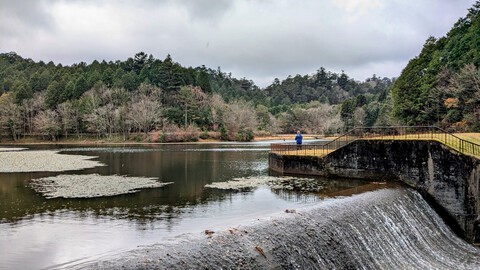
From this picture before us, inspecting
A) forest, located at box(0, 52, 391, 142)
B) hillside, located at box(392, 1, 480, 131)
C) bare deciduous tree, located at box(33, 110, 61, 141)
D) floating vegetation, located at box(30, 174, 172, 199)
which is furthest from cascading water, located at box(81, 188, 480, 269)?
bare deciduous tree, located at box(33, 110, 61, 141)

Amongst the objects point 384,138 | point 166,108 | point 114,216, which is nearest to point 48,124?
point 166,108

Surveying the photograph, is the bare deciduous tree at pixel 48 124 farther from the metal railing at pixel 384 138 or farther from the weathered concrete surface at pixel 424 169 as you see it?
the weathered concrete surface at pixel 424 169

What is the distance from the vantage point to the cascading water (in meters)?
8.42

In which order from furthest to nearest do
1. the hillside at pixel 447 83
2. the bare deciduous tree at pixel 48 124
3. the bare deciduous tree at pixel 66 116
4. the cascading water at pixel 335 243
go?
the bare deciduous tree at pixel 66 116, the bare deciduous tree at pixel 48 124, the hillside at pixel 447 83, the cascading water at pixel 335 243

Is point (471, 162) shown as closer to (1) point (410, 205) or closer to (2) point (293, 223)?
(1) point (410, 205)

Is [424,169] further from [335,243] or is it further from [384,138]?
[335,243]

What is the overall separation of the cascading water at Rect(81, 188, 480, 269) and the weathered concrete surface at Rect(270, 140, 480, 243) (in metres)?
1.21

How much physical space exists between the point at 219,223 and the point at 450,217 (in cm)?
1174

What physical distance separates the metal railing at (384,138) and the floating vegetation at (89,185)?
→ 10.5 meters

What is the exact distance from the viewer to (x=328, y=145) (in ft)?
87.6

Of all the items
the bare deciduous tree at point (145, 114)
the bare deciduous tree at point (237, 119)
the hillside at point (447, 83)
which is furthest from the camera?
the bare deciduous tree at point (237, 119)

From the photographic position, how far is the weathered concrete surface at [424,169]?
1738cm

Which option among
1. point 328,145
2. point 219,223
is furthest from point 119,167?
point 219,223

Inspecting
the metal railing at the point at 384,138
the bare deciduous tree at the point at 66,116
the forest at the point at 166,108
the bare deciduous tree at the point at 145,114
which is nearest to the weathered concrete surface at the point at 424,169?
the metal railing at the point at 384,138
